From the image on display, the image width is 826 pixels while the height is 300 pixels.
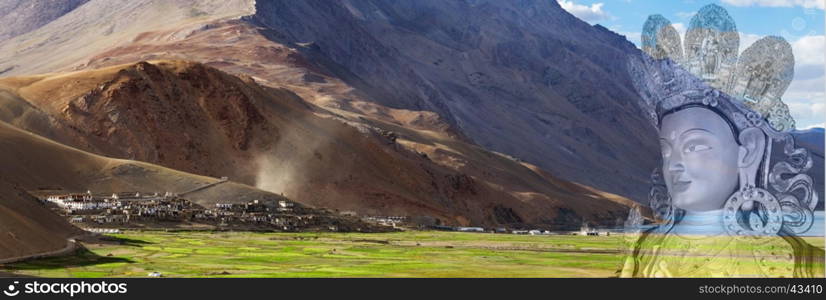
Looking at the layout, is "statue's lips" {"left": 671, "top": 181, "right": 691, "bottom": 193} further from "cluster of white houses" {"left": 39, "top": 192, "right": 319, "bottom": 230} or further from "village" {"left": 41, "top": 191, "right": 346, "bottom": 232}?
"cluster of white houses" {"left": 39, "top": 192, "right": 319, "bottom": 230}

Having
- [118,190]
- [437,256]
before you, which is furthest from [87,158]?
[437,256]

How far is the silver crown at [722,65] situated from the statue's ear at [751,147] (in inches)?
30.7

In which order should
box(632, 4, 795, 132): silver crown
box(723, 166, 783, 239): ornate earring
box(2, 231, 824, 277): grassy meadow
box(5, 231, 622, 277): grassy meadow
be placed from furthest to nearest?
box(5, 231, 622, 277): grassy meadow < box(2, 231, 824, 277): grassy meadow < box(632, 4, 795, 132): silver crown < box(723, 166, 783, 239): ornate earring

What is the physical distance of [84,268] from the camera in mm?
57219

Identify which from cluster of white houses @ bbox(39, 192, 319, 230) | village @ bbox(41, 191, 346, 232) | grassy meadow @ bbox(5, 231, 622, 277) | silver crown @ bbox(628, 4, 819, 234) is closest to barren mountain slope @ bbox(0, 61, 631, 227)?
village @ bbox(41, 191, 346, 232)

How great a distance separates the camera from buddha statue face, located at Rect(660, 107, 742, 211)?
1151 inches

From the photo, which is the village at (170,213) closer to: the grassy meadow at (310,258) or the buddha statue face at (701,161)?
the grassy meadow at (310,258)

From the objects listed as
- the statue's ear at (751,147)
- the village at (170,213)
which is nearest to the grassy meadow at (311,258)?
the village at (170,213)

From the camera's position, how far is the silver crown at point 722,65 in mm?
30766

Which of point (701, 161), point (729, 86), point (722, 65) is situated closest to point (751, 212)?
point (701, 161)

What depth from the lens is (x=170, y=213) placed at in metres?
114

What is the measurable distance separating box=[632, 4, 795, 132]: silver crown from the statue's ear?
78 centimetres

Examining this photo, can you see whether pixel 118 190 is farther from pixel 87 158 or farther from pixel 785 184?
pixel 785 184

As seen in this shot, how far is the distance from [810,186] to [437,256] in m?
54.6
